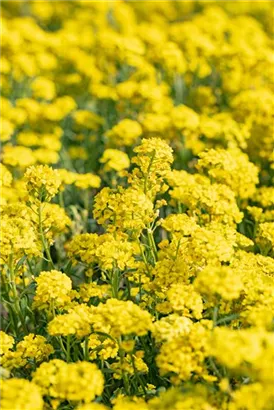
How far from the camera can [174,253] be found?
13.4ft

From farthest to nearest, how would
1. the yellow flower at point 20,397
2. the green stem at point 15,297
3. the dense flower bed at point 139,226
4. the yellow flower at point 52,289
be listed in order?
the green stem at point 15,297 → the yellow flower at point 52,289 → the dense flower bed at point 139,226 → the yellow flower at point 20,397

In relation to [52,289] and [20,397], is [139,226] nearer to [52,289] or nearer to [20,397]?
[52,289]

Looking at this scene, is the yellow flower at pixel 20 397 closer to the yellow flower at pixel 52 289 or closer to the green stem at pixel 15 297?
the yellow flower at pixel 52 289

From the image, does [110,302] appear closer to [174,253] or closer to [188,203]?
[174,253]

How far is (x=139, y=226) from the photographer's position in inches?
156

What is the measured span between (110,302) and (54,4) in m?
7.67

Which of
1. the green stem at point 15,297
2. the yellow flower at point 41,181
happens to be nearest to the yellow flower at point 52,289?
the green stem at point 15,297

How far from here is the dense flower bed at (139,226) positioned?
3.19m

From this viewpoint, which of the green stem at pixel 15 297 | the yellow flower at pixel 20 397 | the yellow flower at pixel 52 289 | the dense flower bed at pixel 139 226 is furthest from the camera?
the green stem at pixel 15 297

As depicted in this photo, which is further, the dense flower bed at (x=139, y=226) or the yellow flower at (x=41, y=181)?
the yellow flower at (x=41, y=181)

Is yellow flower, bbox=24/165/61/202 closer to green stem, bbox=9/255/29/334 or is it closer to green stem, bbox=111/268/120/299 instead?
green stem, bbox=9/255/29/334

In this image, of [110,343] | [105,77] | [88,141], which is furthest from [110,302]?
[105,77]

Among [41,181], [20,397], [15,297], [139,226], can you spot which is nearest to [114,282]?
[139,226]

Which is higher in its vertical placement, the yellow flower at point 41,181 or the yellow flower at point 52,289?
the yellow flower at point 41,181
